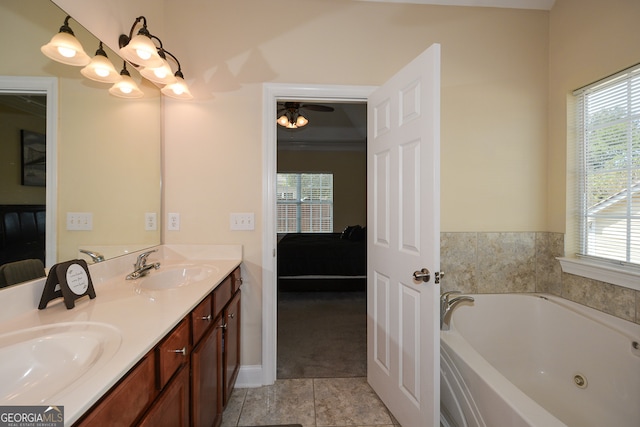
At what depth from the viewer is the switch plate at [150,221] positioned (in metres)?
1.88

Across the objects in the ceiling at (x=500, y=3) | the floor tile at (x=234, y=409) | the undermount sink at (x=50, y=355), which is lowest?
the floor tile at (x=234, y=409)

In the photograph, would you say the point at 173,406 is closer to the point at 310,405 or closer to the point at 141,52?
the point at 310,405

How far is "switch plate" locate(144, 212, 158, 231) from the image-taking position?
188 centimetres

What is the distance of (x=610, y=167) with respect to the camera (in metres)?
1.74

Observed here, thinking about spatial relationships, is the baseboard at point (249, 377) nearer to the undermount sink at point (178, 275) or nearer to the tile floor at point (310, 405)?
the tile floor at point (310, 405)

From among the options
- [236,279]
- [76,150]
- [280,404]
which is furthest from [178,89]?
[280,404]

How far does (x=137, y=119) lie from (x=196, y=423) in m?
1.72

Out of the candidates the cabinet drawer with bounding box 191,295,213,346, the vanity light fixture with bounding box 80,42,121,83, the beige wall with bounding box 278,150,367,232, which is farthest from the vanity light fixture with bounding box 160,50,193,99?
the beige wall with bounding box 278,150,367,232

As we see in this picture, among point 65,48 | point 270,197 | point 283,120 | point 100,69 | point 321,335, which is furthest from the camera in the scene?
point 283,120

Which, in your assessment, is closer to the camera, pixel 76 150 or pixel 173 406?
pixel 173 406

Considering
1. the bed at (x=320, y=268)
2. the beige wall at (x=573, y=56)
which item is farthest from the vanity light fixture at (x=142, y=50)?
the bed at (x=320, y=268)

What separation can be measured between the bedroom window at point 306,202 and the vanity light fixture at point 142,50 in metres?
5.28

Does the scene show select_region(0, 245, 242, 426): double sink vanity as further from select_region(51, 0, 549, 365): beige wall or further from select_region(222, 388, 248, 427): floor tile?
select_region(51, 0, 549, 365): beige wall

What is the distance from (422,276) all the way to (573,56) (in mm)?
1953
